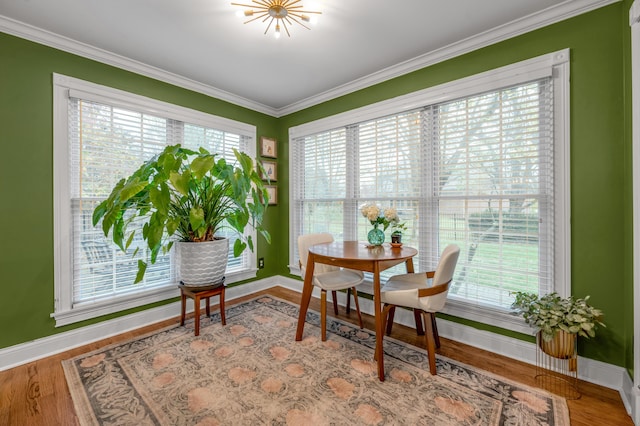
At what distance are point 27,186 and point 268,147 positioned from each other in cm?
241

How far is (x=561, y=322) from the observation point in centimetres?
168

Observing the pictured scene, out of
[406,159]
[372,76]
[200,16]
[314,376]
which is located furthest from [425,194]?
[200,16]

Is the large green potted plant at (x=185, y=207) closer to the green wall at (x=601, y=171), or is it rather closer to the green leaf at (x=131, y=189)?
the green leaf at (x=131, y=189)

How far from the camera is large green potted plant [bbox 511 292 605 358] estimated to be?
1.65 m

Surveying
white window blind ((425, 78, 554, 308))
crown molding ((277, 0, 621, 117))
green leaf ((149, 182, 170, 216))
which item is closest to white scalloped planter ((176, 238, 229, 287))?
green leaf ((149, 182, 170, 216))

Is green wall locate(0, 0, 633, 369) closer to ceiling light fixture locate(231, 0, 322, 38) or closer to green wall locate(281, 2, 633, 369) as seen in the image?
green wall locate(281, 2, 633, 369)

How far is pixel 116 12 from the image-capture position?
1920mm

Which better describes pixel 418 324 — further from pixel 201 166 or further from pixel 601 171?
pixel 201 166

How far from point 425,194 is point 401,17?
1.44m

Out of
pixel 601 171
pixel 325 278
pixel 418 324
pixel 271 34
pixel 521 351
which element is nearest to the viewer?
pixel 601 171

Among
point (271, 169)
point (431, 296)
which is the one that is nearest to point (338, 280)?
point (431, 296)

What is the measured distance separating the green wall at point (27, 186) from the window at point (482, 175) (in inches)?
106

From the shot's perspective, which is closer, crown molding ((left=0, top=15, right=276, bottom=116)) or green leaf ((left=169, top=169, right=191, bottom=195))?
crown molding ((left=0, top=15, right=276, bottom=116))

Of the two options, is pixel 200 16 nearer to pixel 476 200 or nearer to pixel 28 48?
pixel 28 48
